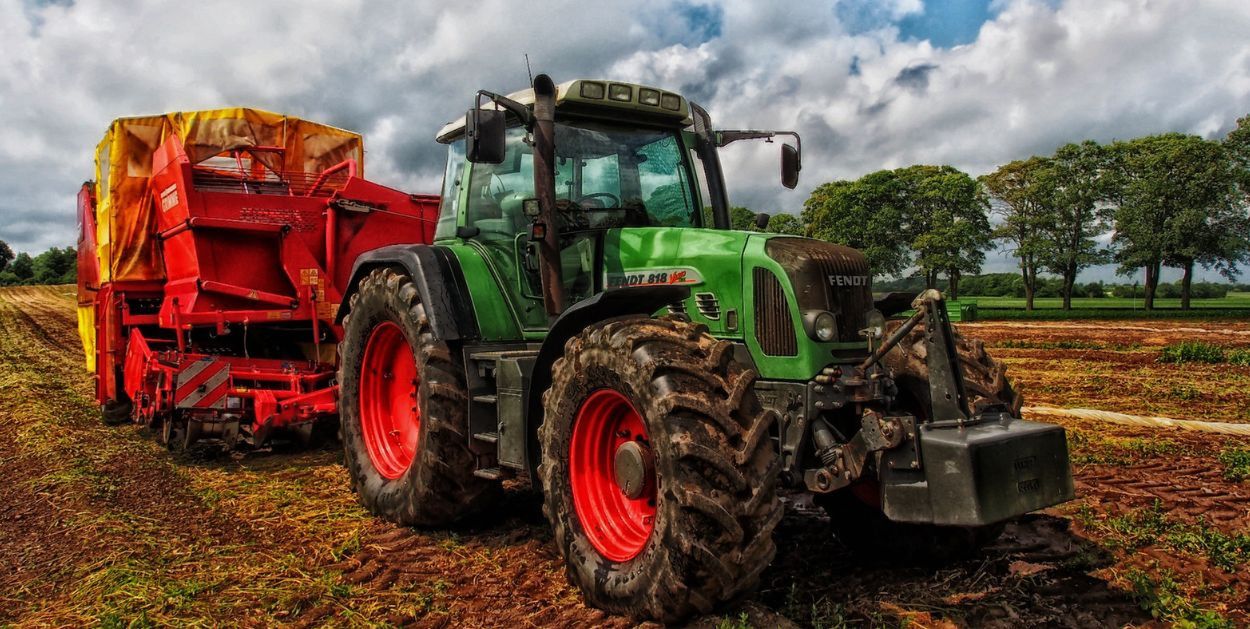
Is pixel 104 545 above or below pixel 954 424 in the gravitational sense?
below

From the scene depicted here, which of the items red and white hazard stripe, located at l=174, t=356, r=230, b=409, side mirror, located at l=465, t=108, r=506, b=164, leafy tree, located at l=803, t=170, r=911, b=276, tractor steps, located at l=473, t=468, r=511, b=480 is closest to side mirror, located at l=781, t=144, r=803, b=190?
side mirror, located at l=465, t=108, r=506, b=164

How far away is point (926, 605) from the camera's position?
13.0 feet

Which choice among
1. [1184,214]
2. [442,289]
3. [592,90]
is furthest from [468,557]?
[1184,214]

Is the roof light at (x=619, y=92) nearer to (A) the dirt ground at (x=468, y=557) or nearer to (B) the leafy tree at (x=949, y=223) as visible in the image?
(A) the dirt ground at (x=468, y=557)

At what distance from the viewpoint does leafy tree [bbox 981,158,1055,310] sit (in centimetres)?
4528

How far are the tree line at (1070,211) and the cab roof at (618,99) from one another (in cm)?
3553

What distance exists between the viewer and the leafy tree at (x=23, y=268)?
77.8 metres

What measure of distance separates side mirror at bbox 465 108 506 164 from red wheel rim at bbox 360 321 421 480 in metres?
1.96

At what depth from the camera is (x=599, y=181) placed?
5199 millimetres

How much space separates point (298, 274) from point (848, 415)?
5.76 m

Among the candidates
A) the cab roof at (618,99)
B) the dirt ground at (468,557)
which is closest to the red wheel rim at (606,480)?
the dirt ground at (468,557)

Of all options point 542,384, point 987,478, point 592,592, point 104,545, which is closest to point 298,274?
point 104,545

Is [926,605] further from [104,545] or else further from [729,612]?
[104,545]

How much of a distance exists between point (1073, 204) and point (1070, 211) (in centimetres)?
38
